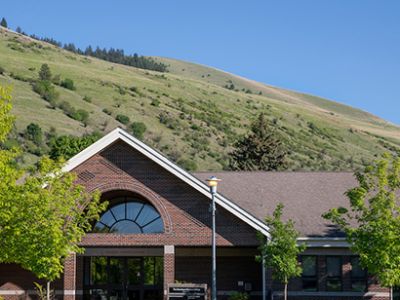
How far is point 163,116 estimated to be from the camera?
13800 cm

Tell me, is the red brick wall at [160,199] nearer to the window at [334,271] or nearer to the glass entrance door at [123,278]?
the glass entrance door at [123,278]

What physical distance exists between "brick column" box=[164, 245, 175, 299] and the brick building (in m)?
0.04

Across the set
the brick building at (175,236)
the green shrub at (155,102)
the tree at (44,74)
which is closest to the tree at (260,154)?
the brick building at (175,236)

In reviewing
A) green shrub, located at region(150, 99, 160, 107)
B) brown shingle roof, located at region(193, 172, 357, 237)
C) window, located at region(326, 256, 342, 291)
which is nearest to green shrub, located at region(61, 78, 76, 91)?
green shrub, located at region(150, 99, 160, 107)

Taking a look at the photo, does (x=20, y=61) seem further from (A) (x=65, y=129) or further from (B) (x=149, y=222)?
(B) (x=149, y=222)

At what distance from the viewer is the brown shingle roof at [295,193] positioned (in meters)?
37.0

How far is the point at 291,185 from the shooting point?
40.4m

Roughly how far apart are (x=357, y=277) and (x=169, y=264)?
8.23 metres

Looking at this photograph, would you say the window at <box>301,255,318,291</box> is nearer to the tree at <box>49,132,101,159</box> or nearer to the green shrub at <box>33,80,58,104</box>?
the tree at <box>49,132,101,159</box>

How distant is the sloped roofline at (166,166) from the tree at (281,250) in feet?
2.46

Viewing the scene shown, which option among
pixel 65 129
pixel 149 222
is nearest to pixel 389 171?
pixel 149 222

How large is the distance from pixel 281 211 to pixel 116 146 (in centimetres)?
773

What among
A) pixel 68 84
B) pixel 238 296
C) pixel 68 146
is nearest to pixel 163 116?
pixel 68 84

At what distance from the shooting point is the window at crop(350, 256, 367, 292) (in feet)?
120
